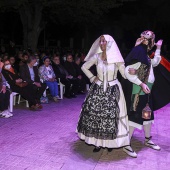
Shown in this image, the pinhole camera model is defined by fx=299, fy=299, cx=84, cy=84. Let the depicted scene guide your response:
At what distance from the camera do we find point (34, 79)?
836 centimetres

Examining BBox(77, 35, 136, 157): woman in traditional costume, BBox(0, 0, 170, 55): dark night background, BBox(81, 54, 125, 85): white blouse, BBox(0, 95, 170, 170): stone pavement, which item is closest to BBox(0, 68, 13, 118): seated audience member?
BBox(0, 95, 170, 170): stone pavement

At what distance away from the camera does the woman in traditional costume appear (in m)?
4.51

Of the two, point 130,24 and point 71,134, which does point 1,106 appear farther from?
point 130,24

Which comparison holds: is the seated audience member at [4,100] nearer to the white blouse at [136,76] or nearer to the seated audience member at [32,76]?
the seated audience member at [32,76]

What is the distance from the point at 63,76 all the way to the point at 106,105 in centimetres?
524

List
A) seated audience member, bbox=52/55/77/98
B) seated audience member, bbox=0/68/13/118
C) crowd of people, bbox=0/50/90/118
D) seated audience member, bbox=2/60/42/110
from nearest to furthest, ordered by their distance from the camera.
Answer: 1. seated audience member, bbox=0/68/13/118
2. crowd of people, bbox=0/50/90/118
3. seated audience member, bbox=2/60/42/110
4. seated audience member, bbox=52/55/77/98

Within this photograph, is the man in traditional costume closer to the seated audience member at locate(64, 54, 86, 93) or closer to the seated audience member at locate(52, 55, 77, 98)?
the seated audience member at locate(52, 55, 77, 98)

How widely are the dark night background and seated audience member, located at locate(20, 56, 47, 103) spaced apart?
1672 cm

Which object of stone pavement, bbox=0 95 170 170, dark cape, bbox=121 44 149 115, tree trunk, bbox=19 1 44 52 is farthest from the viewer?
tree trunk, bbox=19 1 44 52

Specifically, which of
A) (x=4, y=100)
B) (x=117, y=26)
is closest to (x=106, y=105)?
(x=4, y=100)

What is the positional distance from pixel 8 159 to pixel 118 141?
5.50 ft

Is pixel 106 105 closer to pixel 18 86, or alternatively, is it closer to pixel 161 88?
pixel 161 88

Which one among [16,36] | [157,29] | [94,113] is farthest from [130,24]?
[94,113]

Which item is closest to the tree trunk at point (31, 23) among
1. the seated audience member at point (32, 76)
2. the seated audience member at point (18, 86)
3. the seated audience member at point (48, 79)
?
the seated audience member at point (48, 79)
